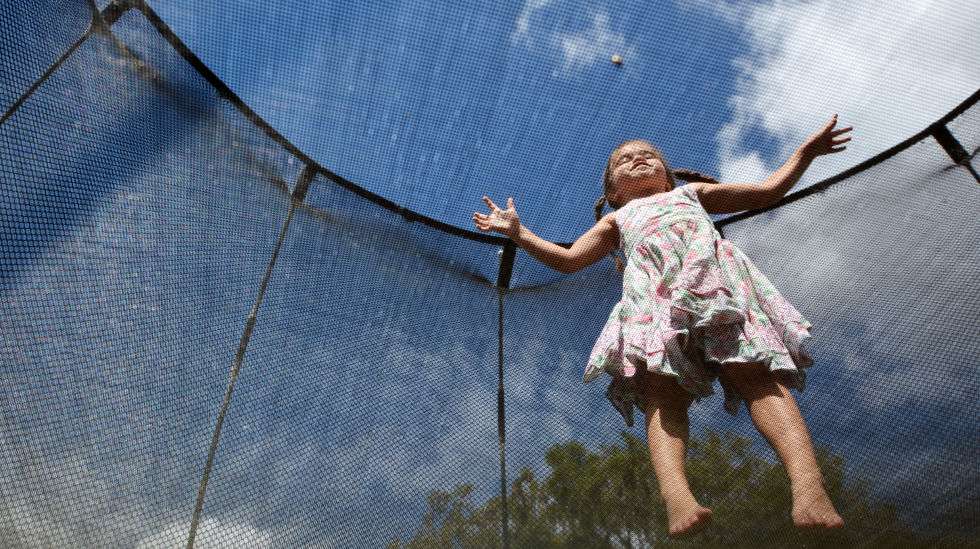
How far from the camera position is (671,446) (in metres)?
1.02

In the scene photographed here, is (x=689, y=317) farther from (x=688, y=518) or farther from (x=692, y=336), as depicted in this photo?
(x=688, y=518)

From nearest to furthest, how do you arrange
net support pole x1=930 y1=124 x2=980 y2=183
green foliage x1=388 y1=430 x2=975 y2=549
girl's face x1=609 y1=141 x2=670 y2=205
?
green foliage x1=388 y1=430 x2=975 y2=549
girl's face x1=609 y1=141 x2=670 y2=205
net support pole x1=930 y1=124 x2=980 y2=183

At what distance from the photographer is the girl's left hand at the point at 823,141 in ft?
4.36

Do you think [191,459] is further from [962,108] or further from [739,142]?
[962,108]

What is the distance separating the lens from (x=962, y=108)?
5.04ft

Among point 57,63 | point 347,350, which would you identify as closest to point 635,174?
point 347,350

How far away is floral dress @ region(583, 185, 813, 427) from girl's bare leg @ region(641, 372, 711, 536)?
3 cm

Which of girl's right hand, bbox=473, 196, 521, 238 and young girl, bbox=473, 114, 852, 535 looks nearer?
young girl, bbox=473, 114, 852, 535

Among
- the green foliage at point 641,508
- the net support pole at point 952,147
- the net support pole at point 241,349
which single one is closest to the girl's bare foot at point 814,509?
the green foliage at point 641,508

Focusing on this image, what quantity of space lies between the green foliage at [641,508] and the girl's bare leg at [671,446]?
31cm

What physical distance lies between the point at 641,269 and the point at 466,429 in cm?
61

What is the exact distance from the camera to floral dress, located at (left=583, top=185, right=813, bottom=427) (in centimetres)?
98

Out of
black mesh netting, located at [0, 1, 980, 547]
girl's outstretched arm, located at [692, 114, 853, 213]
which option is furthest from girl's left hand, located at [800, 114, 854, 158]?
black mesh netting, located at [0, 1, 980, 547]

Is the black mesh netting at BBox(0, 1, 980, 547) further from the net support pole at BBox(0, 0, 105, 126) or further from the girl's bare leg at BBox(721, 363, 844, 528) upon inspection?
the girl's bare leg at BBox(721, 363, 844, 528)
